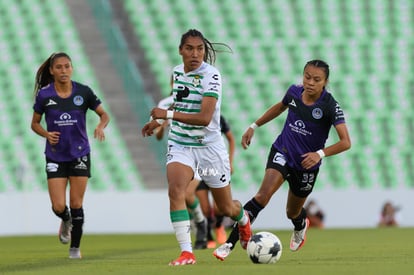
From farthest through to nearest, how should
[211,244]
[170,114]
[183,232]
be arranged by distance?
[211,244] → [183,232] → [170,114]

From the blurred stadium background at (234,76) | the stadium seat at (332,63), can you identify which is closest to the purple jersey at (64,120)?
the blurred stadium background at (234,76)

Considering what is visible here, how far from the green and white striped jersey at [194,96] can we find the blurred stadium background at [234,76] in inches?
449

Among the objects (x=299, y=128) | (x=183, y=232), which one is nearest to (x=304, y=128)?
(x=299, y=128)

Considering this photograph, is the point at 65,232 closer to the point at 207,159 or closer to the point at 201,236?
the point at 201,236

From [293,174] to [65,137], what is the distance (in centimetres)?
251

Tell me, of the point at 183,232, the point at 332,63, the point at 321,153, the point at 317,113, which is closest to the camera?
the point at 183,232

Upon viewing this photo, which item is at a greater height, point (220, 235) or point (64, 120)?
point (64, 120)

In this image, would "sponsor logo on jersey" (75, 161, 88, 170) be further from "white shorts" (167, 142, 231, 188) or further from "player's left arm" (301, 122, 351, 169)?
"player's left arm" (301, 122, 351, 169)

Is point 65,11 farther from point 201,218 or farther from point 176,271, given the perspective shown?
point 176,271

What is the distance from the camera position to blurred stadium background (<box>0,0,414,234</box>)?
894 inches

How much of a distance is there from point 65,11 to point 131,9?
1.55m

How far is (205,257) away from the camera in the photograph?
11609 mm

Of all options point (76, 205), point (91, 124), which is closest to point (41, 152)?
point (91, 124)

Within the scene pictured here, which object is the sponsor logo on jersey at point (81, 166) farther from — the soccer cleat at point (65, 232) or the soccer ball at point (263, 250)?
the soccer ball at point (263, 250)
